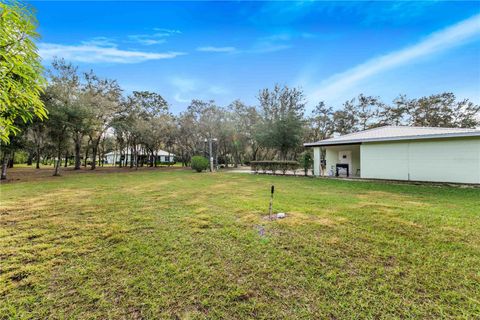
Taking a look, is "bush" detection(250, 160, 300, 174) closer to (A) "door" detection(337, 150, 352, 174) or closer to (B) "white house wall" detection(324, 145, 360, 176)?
(B) "white house wall" detection(324, 145, 360, 176)

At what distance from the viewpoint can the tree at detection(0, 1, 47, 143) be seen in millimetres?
1926

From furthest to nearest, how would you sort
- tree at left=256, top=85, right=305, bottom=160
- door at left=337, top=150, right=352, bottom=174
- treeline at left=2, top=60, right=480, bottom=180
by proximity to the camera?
tree at left=256, top=85, right=305, bottom=160, treeline at left=2, top=60, right=480, bottom=180, door at left=337, top=150, right=352, bottom=174

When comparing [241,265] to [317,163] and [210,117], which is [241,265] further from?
[210,117]

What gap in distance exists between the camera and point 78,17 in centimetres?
789

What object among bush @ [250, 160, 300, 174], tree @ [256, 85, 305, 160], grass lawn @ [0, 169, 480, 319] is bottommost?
grass lawn @ [0, 169, 480, 319]

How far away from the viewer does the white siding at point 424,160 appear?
344 inches

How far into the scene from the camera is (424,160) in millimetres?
9773

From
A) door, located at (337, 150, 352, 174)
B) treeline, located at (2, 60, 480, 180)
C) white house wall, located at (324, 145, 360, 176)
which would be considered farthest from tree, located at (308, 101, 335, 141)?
door, located at (337, 150, 352, 174)

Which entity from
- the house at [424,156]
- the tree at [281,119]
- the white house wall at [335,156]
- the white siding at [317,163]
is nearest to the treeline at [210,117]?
the tree at [281,119]

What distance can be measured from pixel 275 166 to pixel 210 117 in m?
9.86

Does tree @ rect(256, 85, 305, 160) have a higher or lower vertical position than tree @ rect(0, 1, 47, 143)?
higher

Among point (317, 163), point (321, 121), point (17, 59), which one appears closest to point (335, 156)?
point (317, 163)

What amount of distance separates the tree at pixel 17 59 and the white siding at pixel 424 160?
13566 mm

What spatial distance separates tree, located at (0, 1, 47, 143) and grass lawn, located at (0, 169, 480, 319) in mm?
1814
